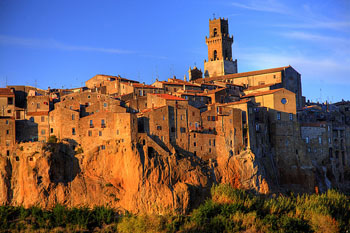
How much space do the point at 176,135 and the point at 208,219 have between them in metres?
11.4

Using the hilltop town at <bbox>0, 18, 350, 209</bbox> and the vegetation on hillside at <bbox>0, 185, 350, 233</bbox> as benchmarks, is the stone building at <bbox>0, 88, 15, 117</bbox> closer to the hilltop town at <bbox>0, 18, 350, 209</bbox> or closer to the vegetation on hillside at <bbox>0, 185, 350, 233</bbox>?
the hilltop town at <bbox>0, 18, 350, 209</bbox>

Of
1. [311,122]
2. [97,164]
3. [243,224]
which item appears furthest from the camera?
[311,122]

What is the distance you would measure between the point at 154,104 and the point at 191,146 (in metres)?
7.38

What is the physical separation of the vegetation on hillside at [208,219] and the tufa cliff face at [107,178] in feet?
5.01

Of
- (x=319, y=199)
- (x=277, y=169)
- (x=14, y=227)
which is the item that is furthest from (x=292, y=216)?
(x=14, y=227)

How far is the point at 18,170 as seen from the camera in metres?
78.0

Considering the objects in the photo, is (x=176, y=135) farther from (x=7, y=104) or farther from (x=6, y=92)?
(x=6, y=92)

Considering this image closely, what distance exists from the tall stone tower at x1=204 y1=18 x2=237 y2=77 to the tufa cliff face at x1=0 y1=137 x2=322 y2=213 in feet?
142

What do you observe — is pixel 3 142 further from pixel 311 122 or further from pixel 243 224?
Answer: pixel 311 122

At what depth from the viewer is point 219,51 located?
12306 centimetres

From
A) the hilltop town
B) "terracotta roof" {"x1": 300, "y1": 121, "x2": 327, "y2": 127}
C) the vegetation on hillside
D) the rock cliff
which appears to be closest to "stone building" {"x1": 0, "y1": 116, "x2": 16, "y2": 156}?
the hilltop town

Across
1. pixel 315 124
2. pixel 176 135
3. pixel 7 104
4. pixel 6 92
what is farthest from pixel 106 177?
pixel 315 124

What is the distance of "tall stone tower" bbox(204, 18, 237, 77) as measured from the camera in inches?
4771

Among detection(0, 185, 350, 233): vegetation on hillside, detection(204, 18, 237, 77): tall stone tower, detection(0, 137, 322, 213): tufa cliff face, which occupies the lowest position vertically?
detection(0, 185, 350, 233): vegetation on hillside
